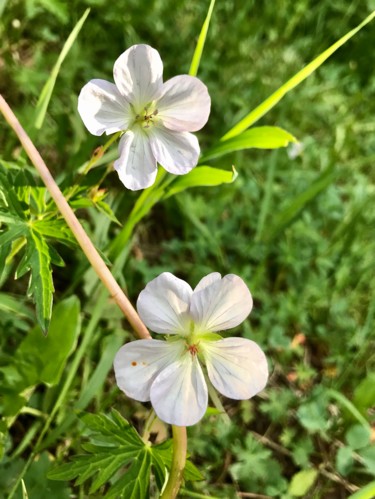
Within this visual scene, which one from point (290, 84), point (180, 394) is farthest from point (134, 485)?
point (290, 84)

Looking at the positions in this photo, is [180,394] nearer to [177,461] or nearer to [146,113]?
[177,461]

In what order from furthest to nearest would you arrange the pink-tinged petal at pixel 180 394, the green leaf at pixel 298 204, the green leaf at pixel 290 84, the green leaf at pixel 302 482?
the green leaf at pixel 298 204 → the green leaf at pixel 302 482 → the green leaf at pixel 290 84 → the pink-tinged petal at pixel 180 394

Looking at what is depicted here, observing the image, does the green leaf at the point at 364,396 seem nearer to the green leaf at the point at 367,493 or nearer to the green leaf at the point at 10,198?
the green leaf at the point at 367,493

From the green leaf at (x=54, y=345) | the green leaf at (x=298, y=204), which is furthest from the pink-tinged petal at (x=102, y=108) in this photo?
the green leaf at (x=298, y=204)

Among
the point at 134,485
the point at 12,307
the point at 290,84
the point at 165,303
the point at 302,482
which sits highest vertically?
the point at 290,84

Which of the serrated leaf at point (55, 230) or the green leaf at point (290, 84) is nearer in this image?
the serrated leaf at point (55, 230)

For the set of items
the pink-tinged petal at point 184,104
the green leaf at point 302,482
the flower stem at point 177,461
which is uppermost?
the pink-tinged petal at point 184,104

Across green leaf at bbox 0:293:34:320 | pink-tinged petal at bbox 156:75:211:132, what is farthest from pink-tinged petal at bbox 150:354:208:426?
green leaf at bbox 0:293:34:320
